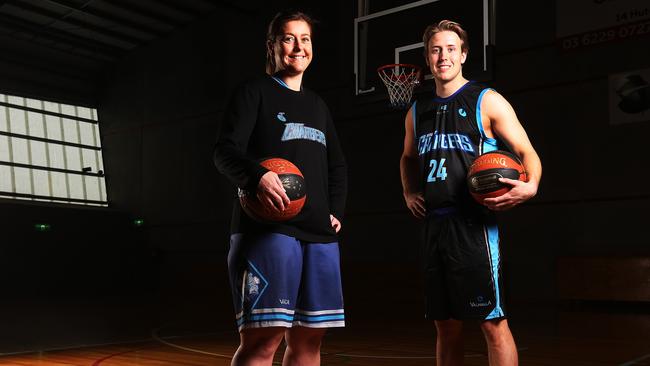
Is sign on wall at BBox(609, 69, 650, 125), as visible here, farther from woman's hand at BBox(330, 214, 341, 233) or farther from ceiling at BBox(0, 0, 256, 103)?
ceiling at BBox(0, 0, 256, 103)

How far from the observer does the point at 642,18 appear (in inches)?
236

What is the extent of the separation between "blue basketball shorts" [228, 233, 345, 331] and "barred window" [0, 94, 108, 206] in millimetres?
12194

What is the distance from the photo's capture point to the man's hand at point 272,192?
1.77 meters

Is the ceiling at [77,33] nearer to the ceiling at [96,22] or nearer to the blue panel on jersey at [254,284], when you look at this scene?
the ceiling at [96,22]

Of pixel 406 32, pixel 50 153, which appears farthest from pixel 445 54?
pixel 50 153

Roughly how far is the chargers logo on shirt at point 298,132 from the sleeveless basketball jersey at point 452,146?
47 cm

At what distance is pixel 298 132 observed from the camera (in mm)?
2008

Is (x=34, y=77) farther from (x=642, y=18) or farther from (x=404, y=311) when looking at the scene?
(x=642, y=18)

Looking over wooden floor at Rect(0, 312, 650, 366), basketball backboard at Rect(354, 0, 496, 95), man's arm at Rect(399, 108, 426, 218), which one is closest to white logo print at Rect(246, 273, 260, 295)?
man's arm at Rect(399, 108, 426, 218)

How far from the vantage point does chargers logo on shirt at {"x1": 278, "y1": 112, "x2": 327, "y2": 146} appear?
6.51 ft

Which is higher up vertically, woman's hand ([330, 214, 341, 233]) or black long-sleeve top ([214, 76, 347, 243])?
black long-sleeve top ([214, 76, 347, 243])

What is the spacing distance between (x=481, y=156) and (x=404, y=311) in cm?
559

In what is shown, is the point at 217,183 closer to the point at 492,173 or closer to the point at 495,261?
the point at 495,261

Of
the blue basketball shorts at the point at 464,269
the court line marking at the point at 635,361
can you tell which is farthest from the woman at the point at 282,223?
the court line marking at the point at 635,361
